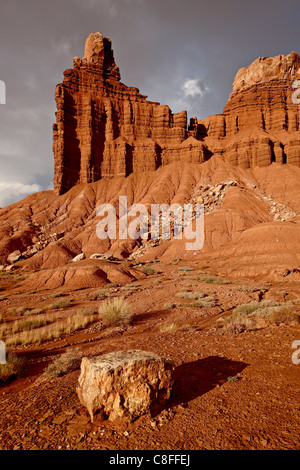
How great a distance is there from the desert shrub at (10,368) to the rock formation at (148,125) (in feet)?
200

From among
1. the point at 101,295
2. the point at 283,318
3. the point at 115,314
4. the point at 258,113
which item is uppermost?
the point at 258,113

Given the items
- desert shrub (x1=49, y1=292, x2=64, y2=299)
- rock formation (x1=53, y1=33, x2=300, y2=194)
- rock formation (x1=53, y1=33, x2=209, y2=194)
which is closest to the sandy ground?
desert shrub (x1=49, y1=292, x2=64, y2=299)

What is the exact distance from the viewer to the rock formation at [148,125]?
207ft

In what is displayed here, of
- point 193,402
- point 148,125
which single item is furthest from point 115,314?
point 148,125

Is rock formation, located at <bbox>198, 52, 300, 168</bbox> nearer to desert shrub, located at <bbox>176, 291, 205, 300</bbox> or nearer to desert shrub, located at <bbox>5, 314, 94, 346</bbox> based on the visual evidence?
desert shrub, located at <bbox>176, 291, 205, 300</bbox>

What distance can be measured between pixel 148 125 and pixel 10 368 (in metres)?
75.8

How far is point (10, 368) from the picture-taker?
5547mm

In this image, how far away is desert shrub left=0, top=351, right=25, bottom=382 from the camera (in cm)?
543

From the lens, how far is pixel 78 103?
6756 cm

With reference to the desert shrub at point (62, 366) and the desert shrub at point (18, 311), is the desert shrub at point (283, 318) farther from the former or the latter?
→ the desert shrub at point (18, 311)

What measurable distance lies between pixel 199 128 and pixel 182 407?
3270 inches

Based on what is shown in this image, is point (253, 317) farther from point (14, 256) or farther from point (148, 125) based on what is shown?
point (148, 125)
